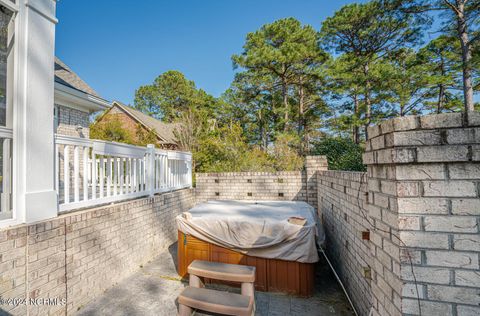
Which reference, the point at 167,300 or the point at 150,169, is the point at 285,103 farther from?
the point at 167,300

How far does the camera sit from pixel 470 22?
8.14 m

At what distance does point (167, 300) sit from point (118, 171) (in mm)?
2186

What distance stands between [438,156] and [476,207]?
33cm

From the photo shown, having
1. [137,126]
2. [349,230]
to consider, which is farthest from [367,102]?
[137,126]

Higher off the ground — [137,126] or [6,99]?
[137,126]

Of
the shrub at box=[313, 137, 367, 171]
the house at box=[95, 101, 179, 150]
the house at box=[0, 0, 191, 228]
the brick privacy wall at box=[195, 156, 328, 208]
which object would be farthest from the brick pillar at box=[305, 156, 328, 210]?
the house at box=[95, 101, 179, 150]

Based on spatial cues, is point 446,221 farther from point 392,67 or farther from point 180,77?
point 180,77

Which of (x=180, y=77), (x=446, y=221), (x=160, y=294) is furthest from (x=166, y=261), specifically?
(x=180, y=77)

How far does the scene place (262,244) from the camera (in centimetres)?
311

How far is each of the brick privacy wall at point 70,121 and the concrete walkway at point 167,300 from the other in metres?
4.78

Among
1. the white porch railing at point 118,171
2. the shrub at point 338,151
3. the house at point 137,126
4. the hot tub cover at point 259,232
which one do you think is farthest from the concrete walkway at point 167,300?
the house at point 137,126

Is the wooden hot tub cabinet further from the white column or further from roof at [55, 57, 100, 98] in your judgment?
roof at [55, 57, 100, 98]

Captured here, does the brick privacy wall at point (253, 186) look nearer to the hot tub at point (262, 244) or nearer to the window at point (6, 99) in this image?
the hot tub at point (262, 244)

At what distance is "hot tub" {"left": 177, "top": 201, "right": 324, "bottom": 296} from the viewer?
3.00 m
